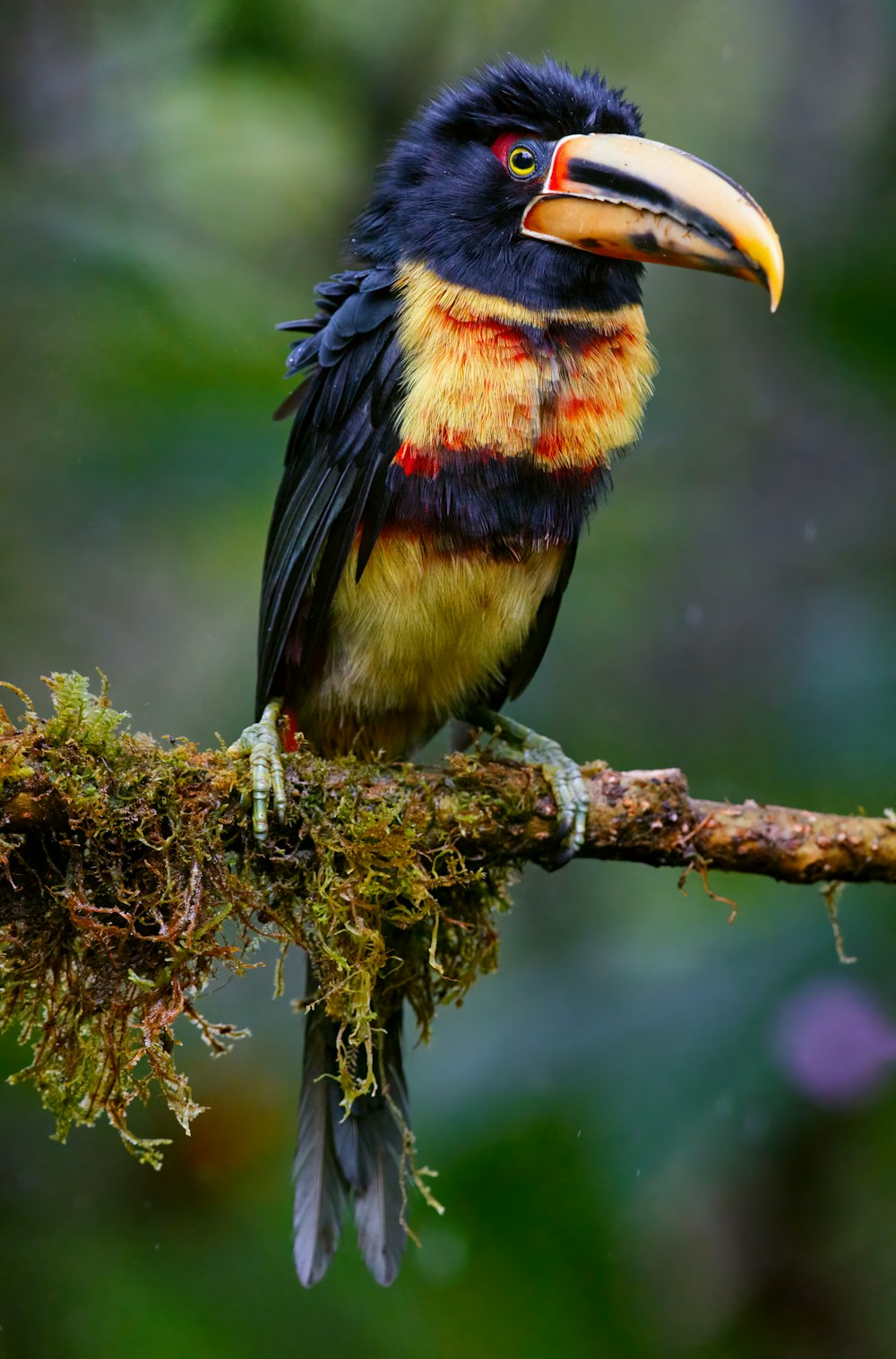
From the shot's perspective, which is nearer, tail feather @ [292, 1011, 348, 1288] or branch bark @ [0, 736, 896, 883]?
branch bark @ [0, 736, 896, 883]

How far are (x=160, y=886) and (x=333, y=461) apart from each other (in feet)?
2.92

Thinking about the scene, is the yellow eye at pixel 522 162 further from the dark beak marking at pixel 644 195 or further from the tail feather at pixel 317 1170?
the tail feather at pixel 317 1170

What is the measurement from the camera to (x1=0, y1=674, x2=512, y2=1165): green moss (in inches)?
74.9

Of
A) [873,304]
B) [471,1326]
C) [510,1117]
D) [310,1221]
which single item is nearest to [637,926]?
[510,1117]

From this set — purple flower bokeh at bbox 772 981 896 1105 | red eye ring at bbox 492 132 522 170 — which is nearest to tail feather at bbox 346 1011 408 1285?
purple flower bokeh at bbox 772 981 896 1105

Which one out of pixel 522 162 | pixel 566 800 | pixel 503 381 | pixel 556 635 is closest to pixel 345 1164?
pixel 566 800

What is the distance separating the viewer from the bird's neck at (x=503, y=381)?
7.68ft

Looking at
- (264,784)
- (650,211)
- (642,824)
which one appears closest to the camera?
(264,784)

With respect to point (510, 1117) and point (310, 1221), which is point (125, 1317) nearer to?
point (310, 1221)

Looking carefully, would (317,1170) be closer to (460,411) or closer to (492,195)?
(460,411)

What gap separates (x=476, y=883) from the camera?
2.38m

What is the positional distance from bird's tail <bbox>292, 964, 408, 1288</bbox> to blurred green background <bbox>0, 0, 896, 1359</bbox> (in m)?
0.33

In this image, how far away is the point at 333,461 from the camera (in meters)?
2.46

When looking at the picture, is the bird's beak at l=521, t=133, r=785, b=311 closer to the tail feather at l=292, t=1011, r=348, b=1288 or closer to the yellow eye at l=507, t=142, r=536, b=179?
the yellow eye at l=507, t=142, r=536, b=179
